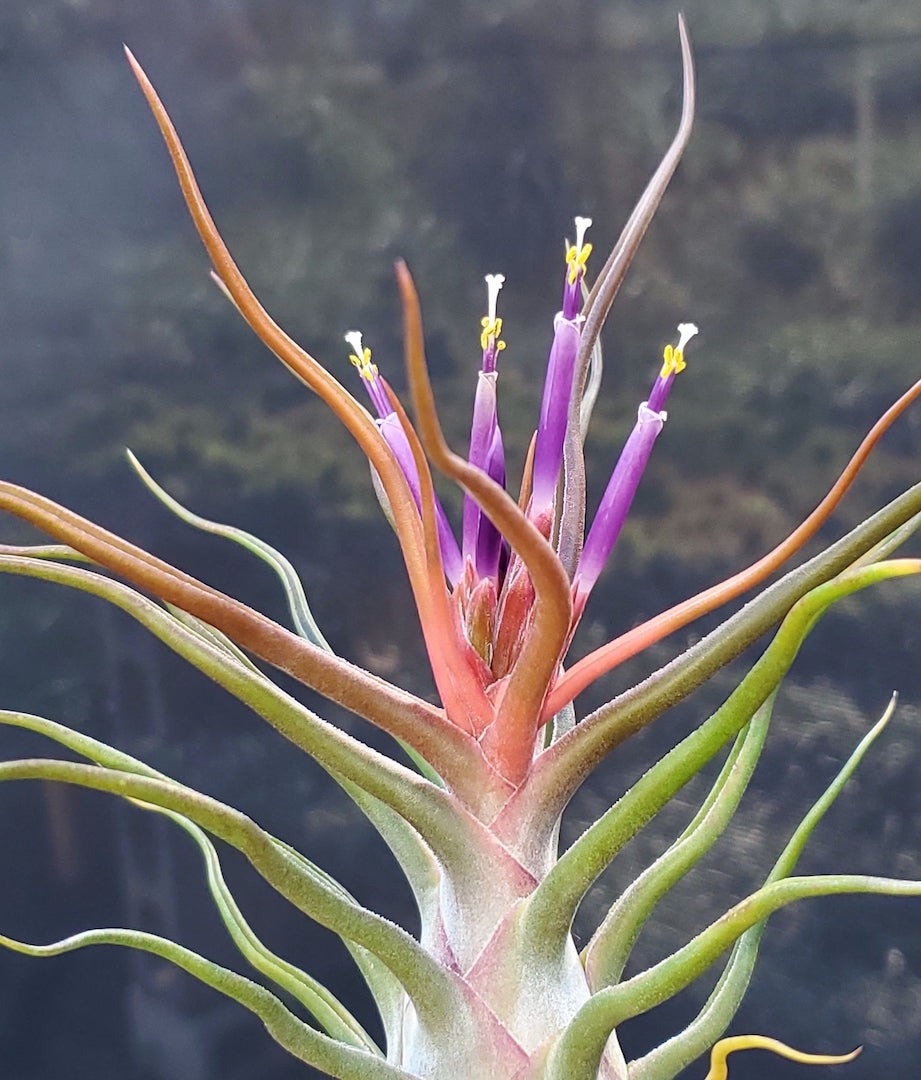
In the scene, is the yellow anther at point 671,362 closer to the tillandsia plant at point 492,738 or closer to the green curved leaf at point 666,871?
the tillandsia plant at point 492,738

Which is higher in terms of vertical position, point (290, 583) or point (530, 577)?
point (290, 583)

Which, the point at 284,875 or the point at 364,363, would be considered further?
the point at 364,363

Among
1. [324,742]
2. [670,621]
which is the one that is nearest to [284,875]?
[324,742]

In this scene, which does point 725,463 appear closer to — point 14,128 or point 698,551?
point 698,551

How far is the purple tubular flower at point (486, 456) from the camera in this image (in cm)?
36

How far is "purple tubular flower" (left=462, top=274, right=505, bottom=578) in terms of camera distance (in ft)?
1.19

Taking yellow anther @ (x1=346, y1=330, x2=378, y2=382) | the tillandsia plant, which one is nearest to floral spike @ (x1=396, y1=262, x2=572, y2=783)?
the tillandsia plant

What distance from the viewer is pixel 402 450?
362mm

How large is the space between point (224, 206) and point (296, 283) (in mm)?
108

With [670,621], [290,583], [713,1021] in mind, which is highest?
[290,583]

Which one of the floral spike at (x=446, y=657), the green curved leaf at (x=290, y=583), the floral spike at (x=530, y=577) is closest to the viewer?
the floral spike at (x=530, y=577)

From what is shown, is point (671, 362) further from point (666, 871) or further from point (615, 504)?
point (666, 871)

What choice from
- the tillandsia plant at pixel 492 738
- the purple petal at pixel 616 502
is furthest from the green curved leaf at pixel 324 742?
the purple petal at pixel 616 502

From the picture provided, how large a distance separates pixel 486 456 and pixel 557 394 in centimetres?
4
